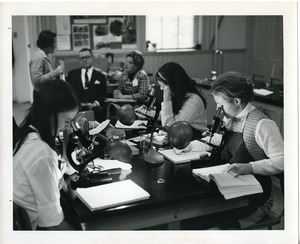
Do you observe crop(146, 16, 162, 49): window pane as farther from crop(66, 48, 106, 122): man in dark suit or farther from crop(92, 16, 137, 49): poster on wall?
crop(66, 48, 106, 122): man in dark suit

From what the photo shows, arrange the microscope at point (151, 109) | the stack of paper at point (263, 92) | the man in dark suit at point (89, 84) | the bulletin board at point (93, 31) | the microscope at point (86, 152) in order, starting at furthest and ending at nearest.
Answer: the stack of paper at point (263, 92)
the microscope at point (151, 109)
the man in dark suit at point (89, 84)
the bulletin board at point (93, 31)
the microscope at point (86, 152)

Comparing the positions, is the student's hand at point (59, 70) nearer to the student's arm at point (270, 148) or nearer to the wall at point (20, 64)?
the wall at point (20, 64)

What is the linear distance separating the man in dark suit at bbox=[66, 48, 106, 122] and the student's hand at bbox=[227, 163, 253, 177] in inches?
35.0

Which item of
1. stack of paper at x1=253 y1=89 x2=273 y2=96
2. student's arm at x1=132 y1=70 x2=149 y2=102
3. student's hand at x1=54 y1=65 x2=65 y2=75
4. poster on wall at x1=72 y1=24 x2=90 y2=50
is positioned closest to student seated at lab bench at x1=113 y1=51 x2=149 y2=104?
student's arm at x1=132 y1=70 x2=149 y2=102

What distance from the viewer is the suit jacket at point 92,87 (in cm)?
233

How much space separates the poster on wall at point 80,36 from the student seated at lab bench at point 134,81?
368mm

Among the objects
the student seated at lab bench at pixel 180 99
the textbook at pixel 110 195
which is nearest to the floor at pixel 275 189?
the textbook at pixel 110 195

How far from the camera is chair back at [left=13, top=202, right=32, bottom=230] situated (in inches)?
76.2

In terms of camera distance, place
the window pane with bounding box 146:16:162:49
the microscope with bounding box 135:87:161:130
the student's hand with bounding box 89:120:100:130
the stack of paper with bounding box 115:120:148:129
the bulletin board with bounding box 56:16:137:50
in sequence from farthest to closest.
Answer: the stack of paper with bounding box 115:120:148:129, the microscope with bounding box 135:87:161:130, the student's hand with bounding box 89:120:100:130, the bulletin board with bounding box 56:16:137:50, the window pane with bounding box 146:16:162:49

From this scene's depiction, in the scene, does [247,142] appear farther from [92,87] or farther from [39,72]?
[39,72]

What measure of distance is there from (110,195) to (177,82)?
951 mm

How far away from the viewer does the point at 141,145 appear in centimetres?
242

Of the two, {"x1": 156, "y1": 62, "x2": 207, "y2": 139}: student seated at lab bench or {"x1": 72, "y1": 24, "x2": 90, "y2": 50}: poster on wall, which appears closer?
{"x1": 72, "y1": 24, "x2": 90, "y2": 50}: poster on wall
